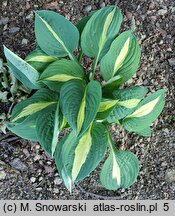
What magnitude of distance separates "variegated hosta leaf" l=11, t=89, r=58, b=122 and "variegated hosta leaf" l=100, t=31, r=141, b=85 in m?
0.21

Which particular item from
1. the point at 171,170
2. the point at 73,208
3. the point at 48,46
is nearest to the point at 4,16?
the point at 48,46

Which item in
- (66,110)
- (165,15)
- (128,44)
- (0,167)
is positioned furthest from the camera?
(165,15)

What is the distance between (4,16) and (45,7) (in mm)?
183

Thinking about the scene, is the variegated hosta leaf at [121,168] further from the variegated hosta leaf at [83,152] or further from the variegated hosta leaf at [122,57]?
the variegated hosta leaf at [122,57]

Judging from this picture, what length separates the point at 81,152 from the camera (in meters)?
1.40

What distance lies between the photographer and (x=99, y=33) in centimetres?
147

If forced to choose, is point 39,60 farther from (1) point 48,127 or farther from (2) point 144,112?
(2) point 144,112

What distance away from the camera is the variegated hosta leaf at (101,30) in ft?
4.75

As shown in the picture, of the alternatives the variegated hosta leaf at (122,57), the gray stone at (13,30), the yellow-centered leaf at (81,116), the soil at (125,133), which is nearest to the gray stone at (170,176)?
the soil at (125,133)

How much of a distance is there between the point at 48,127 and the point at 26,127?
0.13 metres

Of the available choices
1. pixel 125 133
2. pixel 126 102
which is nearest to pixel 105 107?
pixel 126 102

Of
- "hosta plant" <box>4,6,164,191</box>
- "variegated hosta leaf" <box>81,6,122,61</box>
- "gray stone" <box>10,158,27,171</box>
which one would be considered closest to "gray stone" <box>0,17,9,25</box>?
"hosta plant" <box>4,6,164,191</box>

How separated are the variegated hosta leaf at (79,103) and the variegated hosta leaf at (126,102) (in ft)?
0.29

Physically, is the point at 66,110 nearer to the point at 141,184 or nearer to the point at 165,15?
the point at 141,184
